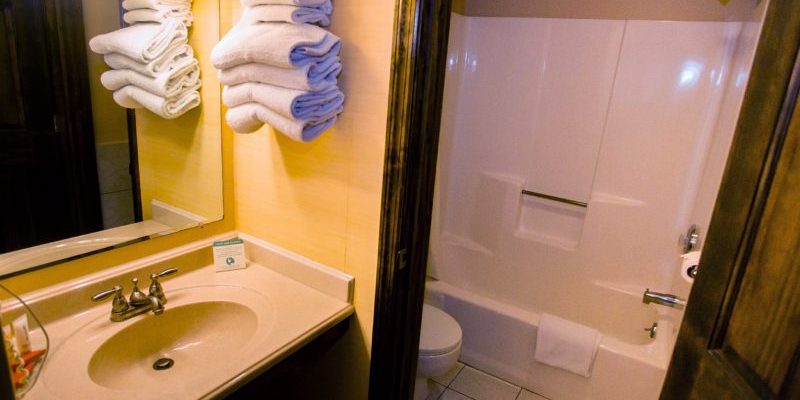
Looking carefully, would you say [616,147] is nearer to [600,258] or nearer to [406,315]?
[600,258]

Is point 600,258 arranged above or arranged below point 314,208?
below

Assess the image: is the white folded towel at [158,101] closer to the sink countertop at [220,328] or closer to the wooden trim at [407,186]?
the sink countertop at [220,328]

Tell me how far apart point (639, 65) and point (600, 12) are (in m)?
0.33

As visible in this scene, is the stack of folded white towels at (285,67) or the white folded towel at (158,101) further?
the white folded towel at (158,101)

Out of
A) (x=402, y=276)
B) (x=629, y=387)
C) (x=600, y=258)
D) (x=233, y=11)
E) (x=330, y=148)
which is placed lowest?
(x=629, y=387)

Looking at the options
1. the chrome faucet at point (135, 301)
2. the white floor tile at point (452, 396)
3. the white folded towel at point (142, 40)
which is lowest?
the white floor tile at point (452, 396)

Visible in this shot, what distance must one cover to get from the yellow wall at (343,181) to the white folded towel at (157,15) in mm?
106

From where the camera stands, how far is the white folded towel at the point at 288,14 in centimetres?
101

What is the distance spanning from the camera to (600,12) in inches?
81.4

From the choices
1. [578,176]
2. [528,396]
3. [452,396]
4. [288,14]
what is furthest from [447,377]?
[288,14]

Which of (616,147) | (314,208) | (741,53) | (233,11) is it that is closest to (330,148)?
(314,208)

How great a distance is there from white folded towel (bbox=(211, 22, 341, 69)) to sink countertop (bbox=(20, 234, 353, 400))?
2.04 ft

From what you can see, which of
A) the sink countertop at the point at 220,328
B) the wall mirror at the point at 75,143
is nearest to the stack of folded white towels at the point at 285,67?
the wall mirror at the point at 75,143

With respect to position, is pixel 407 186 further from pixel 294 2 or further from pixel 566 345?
pixel 566 345
